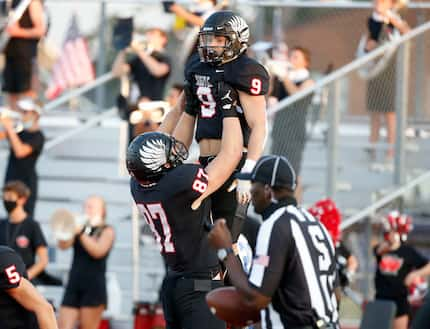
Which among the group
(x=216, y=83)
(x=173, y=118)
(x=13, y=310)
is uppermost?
(x=216, y=83)

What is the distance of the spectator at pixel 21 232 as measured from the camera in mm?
12656

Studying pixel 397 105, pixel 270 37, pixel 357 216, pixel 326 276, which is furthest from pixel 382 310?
pixel 326 276

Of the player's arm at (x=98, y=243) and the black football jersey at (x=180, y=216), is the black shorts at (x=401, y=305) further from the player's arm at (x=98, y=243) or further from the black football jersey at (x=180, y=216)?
the black football jersey at (x=180, y=216)

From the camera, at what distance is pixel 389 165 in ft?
44.9

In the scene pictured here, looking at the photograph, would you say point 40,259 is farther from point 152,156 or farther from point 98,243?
point 152,156

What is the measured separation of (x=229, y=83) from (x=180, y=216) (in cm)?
104

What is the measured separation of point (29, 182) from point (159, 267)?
1566 mm

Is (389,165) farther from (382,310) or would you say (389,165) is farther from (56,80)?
(56,80)

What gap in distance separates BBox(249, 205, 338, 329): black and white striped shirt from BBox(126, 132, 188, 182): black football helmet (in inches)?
36.7

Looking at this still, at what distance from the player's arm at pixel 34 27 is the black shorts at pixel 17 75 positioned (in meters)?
0.27

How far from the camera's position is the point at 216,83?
859 centimetres

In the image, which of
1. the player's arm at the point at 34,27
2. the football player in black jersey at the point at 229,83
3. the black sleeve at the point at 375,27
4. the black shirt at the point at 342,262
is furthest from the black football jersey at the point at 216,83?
the player's arm at the point at 34,27

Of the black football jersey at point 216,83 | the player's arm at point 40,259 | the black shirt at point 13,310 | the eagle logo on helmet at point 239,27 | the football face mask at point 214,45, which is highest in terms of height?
the eagle logo on helmet at point 239,27

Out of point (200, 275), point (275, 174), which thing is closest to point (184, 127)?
point (200, 275)
